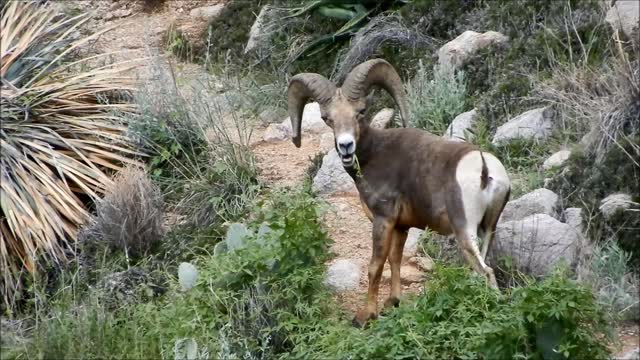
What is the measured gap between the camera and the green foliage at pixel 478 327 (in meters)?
8.68

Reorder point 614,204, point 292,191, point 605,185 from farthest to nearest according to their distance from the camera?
point 292,191 → point 605,185 → point 614,204

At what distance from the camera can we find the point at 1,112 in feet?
38.6

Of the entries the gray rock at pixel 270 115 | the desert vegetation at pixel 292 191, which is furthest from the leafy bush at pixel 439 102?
the gray rock at pixel 270 115

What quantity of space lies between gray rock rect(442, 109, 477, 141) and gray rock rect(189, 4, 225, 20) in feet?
14.8

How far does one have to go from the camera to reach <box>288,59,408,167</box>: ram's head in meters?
9.82

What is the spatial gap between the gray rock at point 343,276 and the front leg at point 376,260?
1.69 ft

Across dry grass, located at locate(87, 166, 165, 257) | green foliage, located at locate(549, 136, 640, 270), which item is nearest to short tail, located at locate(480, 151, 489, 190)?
green foliage, located at locate(549, 136, 640, 270)

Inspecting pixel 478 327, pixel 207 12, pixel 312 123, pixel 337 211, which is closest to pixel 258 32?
pixel 207 12

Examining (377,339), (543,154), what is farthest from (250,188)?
(377,339)

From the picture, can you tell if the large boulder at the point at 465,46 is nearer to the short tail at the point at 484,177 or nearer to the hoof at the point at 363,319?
the hoof at the point at 363,319

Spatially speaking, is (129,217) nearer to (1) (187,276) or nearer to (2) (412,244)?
(1) (187,276)

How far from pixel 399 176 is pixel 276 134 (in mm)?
3443

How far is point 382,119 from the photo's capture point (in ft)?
41.8

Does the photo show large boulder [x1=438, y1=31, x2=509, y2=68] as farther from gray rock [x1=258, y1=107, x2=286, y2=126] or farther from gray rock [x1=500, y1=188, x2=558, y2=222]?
gray rock [x1=500, y1=188, x2=558, y2=222]
